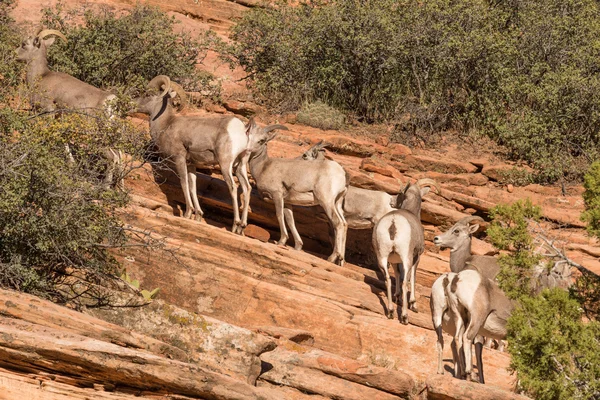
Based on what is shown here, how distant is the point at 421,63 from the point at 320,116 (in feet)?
13.1

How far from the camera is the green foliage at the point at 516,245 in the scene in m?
11.3

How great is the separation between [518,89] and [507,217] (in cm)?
1444

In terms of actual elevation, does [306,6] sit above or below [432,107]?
above

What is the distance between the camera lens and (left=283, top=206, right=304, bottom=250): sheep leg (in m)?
17.7

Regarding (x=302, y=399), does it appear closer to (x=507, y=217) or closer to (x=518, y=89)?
(x=507, y=217)

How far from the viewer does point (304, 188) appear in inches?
700

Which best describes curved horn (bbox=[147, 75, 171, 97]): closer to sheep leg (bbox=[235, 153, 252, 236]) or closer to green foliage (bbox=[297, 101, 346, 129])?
sheep leg (bbox=[235, 153, 252, 236])

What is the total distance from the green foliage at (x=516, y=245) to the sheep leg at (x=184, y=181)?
283 inches

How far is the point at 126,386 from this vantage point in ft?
30.3

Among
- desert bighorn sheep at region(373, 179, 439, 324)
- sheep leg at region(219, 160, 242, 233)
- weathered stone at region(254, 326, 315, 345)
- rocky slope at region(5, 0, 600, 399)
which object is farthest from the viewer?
sheep leg at region(219, 160, 242, 233)

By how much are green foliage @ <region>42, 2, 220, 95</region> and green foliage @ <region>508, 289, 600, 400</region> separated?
13038 mm

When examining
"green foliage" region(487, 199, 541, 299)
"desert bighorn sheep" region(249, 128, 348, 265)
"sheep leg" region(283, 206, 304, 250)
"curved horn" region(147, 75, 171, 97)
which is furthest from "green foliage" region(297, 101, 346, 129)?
"green foliage" region(487, 199, 541, 299)

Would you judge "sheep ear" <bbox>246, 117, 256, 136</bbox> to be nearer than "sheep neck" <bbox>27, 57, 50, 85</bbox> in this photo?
Yes

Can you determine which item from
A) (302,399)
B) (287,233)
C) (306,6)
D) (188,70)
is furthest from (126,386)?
(306,6)
